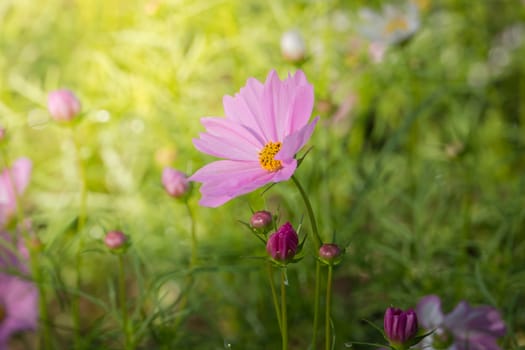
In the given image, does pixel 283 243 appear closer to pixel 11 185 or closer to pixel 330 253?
pixel 330 253

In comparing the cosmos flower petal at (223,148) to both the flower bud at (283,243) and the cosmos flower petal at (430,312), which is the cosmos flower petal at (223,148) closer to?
the flower bud at (283,243)

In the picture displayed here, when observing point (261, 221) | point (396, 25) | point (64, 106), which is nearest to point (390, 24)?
point (396, 25)

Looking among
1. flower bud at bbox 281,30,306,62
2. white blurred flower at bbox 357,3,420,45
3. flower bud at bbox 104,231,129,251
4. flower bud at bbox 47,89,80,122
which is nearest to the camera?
flower bud at bbox 104,231,129,251

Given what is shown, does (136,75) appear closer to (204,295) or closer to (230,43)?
(230,43)

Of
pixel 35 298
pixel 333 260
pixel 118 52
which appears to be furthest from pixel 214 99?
pixel 333 260

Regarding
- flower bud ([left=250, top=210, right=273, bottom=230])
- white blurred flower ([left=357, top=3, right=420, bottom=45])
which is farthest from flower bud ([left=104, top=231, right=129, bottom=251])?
white blurred flower ([left=357, top=3, right=420, bottom=45])

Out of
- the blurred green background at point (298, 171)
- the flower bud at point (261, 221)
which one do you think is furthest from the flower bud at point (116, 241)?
the flower bud at point (261, 221)

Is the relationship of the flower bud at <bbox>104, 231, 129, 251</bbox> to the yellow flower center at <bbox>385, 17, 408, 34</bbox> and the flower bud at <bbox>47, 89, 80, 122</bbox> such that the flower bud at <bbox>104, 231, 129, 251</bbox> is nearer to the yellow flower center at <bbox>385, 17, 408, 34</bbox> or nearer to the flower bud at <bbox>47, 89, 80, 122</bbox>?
the flower bud at <bbox>47, 89, 80, 122</bbox>
